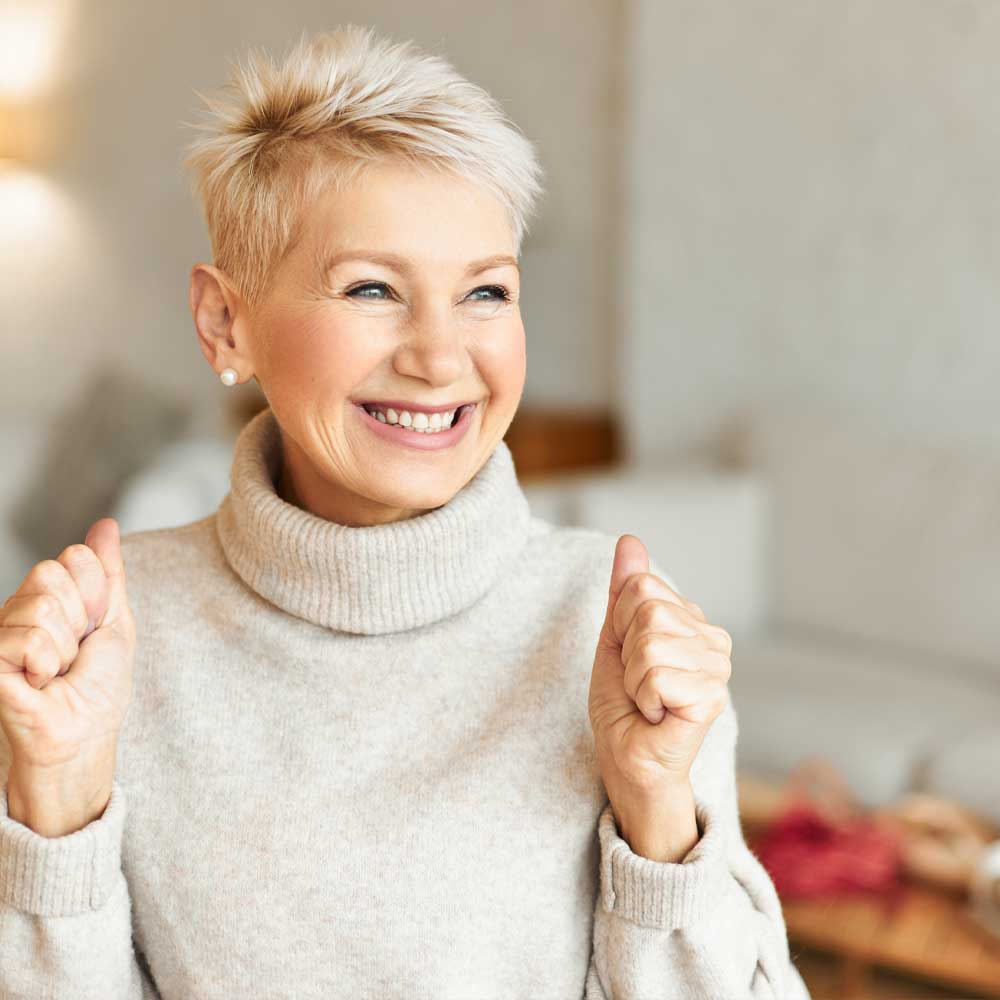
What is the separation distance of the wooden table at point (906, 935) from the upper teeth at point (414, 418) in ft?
4.06

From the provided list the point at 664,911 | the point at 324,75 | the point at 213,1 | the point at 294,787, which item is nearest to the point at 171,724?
the point at 294,787

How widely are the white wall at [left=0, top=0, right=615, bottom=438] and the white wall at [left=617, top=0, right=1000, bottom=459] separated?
0.28 meters

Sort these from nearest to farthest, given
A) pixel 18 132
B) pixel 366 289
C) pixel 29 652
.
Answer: pixel 29 652 → pixel 366 289 → pixel 18 132

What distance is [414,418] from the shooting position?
105cm

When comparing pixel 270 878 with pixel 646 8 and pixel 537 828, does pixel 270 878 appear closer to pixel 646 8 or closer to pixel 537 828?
pixel 537 828

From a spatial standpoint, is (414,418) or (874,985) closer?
(414,418)

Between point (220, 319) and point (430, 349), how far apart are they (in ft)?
0.74

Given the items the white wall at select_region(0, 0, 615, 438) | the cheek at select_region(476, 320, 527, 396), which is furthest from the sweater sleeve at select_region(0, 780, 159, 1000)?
the white wall at select_region(0, 0, 615, 438)

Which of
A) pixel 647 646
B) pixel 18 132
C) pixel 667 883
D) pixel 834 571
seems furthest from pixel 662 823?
pixel 18 132

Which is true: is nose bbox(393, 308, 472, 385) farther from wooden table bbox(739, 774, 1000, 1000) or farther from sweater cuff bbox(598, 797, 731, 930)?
wooden table bbox(739, 774, 1000, 1000)

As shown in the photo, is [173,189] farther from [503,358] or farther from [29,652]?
[29,652]

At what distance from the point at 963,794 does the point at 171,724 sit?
1874mm

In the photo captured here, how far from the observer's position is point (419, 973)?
3.37 feet

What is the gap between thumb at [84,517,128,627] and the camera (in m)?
1.00
